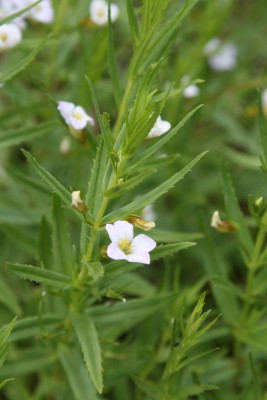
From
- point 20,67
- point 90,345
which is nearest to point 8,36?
point 20,67

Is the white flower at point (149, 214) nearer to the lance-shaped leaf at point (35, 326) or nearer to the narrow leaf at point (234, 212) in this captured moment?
the narrow leaf at point (234, 212)

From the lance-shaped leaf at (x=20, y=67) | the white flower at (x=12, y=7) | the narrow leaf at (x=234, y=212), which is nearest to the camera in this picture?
the lance-shaped leaf at (x=20, y=67)

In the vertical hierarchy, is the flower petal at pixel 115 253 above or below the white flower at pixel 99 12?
below

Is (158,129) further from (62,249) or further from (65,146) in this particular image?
(65,146)

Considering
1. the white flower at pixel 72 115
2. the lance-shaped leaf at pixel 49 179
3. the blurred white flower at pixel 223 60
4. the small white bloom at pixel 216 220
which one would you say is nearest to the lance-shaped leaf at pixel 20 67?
the white flower at pixel 72 115

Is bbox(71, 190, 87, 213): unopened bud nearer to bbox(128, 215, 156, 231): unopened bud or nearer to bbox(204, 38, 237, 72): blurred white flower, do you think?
bbox(128, 215, 156, 231): unopened bud

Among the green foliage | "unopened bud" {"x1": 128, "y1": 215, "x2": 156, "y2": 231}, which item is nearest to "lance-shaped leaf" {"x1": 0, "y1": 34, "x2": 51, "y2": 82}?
the green foliage

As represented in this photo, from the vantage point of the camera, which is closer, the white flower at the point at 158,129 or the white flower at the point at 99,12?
the white flower at the point at 158,129
